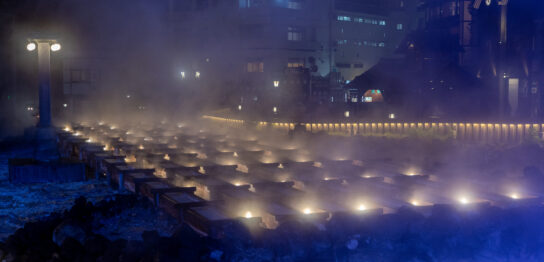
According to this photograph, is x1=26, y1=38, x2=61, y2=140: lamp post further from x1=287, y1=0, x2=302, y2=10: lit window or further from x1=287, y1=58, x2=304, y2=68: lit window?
x1=287, y1=0, x2=302, y2=10: lit window

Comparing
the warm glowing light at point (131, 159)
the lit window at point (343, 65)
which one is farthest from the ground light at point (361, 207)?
the lit window at point (343, 65)

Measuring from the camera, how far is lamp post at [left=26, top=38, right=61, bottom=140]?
11.8 metres

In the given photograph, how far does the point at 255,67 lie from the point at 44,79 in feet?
69.3

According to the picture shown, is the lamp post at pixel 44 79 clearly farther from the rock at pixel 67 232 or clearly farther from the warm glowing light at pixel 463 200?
the warm glowing light at pixel 463 200

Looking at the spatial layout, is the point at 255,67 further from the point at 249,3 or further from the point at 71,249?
the point at 71,249

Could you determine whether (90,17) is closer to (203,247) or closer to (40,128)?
(40,128)

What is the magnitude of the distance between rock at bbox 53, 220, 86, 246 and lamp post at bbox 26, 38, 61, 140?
7.80 m

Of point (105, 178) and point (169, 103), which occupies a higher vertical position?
point (169, 103)

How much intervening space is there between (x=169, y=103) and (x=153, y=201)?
20875 millimetres

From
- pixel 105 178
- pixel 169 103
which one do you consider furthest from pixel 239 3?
pixel 105 178

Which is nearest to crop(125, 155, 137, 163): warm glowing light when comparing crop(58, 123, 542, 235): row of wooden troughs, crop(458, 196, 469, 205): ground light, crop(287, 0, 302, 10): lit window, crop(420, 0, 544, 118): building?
crop(58, 123, 542, 235): row of wooden troughs

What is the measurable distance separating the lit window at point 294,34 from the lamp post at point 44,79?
23617 millimetres

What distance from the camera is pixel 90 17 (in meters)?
23.3

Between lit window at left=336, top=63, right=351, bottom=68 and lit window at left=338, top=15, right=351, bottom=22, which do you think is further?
lit window at left=338, top=15, right=351, bottom=22
